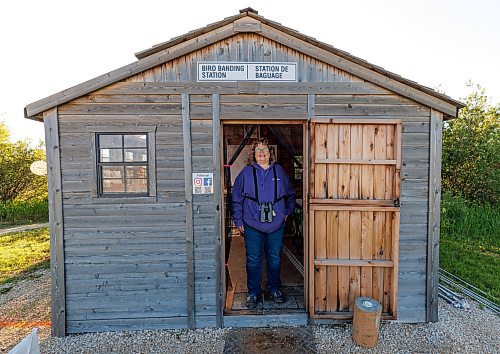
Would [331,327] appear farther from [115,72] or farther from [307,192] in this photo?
[115,72]

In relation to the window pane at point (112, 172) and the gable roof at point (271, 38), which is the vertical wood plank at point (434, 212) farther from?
the window pane at point (112, 172)

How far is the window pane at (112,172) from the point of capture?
372 cm

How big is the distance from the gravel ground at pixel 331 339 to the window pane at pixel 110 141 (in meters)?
2.38

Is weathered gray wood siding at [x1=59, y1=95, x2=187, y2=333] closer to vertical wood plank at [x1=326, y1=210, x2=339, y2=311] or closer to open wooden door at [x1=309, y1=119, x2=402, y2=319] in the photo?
open wooden door at [x1=309, y1=119, x2=402, y2=319]

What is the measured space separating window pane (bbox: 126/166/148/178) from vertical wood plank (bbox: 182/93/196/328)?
0.52 meters

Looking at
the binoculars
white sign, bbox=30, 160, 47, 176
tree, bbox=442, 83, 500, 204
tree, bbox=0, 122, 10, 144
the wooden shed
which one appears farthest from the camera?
tree, bbox=0, 122, 10, 144

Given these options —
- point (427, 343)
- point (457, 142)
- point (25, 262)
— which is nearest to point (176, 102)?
point (427, 343)

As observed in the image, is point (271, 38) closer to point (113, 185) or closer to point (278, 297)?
point (113, 185)

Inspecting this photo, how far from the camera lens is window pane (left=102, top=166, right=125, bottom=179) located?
3.72 metres

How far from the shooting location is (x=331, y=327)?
3.80 m

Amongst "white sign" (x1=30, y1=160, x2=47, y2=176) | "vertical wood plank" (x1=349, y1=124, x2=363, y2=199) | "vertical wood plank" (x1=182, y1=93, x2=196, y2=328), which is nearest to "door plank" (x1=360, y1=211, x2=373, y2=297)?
"vertical wood plank" (x1=349, y1=124, x2=363, y2=199)

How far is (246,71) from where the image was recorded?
146 inches

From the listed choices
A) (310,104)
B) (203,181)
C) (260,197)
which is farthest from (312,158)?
(203,181)

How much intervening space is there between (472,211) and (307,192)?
328 inches
